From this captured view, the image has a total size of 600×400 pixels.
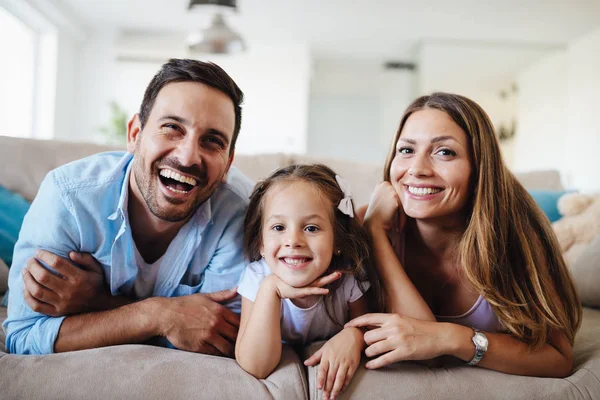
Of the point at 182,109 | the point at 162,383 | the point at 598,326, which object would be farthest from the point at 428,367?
the point at 182,109

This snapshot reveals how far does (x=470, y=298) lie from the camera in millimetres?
1416

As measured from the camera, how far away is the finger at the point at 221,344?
51.9 inches

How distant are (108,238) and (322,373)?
68cm

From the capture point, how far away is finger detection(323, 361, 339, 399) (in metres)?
1.10

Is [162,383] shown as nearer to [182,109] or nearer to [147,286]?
[147,286]

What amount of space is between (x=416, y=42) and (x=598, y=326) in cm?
615

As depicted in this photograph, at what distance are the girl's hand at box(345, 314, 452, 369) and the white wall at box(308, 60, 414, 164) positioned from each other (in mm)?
7402

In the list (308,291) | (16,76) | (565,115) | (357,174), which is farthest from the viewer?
(565,115)

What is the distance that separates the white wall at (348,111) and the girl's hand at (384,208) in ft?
23.3

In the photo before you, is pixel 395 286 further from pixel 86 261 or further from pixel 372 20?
pixel 372 20

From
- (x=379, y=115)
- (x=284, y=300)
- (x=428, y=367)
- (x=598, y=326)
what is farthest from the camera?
(x=379, y=115)

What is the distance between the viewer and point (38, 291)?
1.27m

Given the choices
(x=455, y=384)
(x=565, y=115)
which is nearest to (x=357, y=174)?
(x=455, y=384)

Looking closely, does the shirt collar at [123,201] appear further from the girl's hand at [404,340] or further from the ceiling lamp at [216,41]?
the ceiling lamp at [216,41]
